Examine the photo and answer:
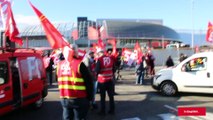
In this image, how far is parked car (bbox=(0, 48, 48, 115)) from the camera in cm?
935

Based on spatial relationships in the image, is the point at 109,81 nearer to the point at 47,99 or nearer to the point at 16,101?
the point at 16,101

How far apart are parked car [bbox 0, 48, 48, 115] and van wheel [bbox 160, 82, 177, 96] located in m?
5.00

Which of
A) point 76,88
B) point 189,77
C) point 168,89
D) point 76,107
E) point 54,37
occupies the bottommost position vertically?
point 168,89

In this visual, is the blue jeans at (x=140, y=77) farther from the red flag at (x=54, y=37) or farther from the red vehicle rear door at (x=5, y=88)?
the red flag at (x=54, y=37)

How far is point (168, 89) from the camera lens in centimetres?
1469

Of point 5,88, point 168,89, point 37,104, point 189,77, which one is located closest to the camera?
point 5,88

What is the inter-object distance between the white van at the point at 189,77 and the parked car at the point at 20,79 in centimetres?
504

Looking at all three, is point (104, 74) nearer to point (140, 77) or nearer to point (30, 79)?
point (30, 79)

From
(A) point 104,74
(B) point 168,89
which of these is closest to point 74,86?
(A) point 104,74

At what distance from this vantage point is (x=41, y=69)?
38.3 feet

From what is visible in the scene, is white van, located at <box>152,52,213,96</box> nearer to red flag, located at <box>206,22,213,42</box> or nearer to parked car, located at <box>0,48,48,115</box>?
parked car, located at <box>0,48,48,115</box>

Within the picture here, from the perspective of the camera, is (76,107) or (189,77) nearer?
(76,107)

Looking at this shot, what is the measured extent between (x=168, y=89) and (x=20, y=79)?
256 inches

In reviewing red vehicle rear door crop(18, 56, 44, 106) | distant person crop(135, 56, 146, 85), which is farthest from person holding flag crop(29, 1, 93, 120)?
distant person crop(135, 56, 146, 85)
